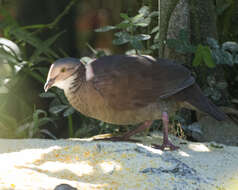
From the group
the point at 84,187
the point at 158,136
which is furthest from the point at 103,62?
the point at 84,187

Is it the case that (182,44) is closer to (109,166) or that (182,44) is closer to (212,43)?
(212,43)

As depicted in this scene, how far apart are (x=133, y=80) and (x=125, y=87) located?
0.28ft

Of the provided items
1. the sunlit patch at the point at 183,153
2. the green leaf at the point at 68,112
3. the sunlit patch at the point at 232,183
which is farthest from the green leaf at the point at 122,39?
the sunlit patch at the point at 232,183

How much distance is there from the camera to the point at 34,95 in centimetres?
552

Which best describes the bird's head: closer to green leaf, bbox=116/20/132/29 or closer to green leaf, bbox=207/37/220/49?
green leaf, bbox=116/20/132/29

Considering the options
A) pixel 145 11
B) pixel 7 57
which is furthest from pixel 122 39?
pixel 7 57

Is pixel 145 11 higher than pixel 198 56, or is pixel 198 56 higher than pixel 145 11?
pixel 145 11

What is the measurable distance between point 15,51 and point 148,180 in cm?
263

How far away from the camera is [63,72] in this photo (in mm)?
3600

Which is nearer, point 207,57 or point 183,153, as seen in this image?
point 183,153

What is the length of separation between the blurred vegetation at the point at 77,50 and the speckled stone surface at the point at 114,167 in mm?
978

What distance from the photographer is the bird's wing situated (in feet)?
11.6

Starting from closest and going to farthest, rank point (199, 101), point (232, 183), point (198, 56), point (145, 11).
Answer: point (232, 183)
point (199, 101)
point (198, 56)
point (145, 11)

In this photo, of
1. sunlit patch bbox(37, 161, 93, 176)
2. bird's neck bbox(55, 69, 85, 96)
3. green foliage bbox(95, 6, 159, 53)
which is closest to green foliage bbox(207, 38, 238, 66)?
green foliage bbox(95, 6, 159, 53)
